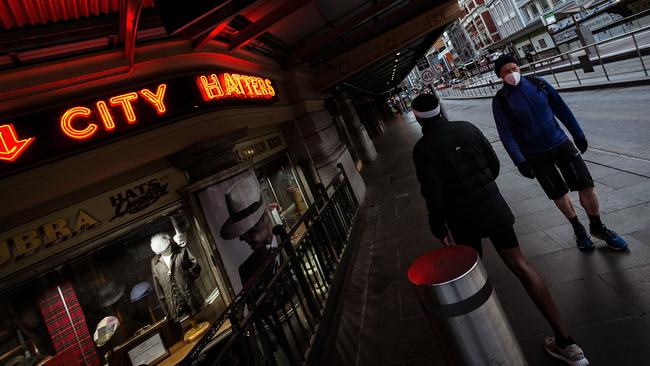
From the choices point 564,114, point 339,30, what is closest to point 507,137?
point 564,114

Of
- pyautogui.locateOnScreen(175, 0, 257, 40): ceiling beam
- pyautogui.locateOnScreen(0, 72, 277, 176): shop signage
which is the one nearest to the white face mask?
pyautogui.locateOnScreen(175, 0, 257, 40): ceiling beam

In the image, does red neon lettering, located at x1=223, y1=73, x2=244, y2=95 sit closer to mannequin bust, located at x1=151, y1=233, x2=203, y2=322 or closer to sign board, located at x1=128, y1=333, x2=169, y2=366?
mannequin bust, located at x1=151, y1=233, x2=203, y2=322

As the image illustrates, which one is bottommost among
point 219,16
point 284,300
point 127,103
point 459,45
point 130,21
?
point 284,300

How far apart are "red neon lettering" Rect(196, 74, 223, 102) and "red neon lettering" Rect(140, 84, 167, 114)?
1.70 ft

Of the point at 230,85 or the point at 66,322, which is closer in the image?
the point at 66,322

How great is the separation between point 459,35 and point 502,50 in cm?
3838

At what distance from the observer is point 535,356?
99.1 inches

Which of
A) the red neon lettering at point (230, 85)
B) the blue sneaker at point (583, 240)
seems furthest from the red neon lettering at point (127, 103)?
the blue sneaker at point (583, 240)

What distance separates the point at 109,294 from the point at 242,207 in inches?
79.5

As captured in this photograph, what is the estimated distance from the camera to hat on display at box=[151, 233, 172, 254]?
479 cm

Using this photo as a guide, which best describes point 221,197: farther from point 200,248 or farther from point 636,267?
point 636,267

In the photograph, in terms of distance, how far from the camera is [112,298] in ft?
14.4

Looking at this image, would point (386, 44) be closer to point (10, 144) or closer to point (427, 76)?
point (427, 76)

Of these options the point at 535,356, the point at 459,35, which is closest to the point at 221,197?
the point at 535,356
